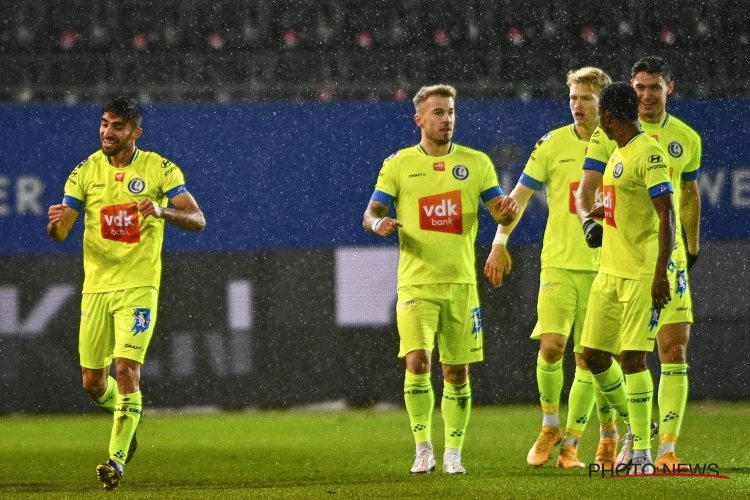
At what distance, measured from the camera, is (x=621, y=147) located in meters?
5.95

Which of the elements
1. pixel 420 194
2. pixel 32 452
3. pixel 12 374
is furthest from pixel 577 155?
pixel 12 374

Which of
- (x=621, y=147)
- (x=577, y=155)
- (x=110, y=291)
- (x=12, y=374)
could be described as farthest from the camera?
(x=12, y=374)

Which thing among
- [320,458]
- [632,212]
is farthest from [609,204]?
[320,458]

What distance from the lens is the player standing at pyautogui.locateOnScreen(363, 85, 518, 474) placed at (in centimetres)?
664

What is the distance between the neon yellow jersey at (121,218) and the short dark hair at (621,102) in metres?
2.26

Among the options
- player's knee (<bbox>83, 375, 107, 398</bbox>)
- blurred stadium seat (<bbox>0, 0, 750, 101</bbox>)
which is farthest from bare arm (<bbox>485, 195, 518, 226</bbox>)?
blurred stadium seat (<bbox>0, 0, 750, 101</bbox>)

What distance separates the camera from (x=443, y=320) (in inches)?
267

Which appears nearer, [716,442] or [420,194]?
[420,194]

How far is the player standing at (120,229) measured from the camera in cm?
659

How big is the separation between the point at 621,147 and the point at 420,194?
Answer: 48.2 inches

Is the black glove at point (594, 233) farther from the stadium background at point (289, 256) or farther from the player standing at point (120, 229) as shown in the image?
the stadium background at point (289, 256)

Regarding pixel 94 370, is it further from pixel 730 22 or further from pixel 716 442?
pixel 730 22

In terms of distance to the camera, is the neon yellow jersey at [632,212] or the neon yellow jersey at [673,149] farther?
the neon yellow jersey at [673,149]

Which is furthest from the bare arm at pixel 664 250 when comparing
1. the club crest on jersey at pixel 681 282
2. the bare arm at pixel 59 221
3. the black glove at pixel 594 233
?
the bare arm at pixel 59 221
